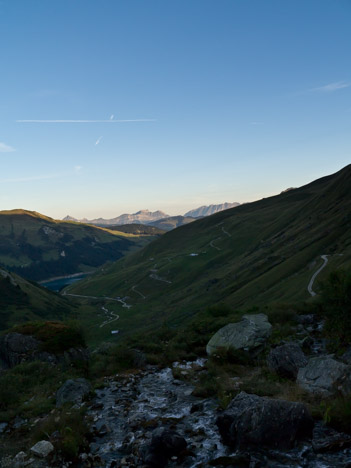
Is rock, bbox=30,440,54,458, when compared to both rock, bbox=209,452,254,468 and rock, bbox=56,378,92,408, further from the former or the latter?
rock, bbox=209,452,254,468

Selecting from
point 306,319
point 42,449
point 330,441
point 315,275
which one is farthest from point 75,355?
point 315,275

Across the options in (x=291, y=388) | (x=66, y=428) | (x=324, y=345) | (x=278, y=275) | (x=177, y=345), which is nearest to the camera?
(x=66, y=428)

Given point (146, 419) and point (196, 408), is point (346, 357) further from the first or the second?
point (146, 419)

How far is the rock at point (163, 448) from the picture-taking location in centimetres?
1043

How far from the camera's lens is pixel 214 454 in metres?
10.8

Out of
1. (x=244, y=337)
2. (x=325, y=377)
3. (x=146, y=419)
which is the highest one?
(x=325, y=377)

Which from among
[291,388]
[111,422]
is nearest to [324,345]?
[291,388]

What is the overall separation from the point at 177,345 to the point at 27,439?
15.1 m

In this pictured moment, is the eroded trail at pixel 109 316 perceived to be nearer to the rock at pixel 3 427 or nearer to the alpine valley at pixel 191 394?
the alpine valley at pixel 191 394

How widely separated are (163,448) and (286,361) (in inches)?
367

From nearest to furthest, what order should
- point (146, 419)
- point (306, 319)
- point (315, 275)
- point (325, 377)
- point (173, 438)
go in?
point (173, 438), point (325, 377), point (146, 419), point (306, 319), point (315, 275)

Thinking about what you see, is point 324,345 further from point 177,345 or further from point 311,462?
point 311,462

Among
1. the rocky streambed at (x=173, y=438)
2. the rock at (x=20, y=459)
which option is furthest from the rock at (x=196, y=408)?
the rock at (x=20, y=459)

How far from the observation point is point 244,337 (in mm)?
22625
